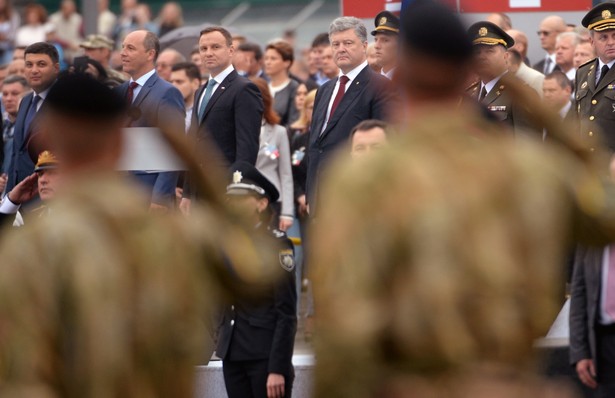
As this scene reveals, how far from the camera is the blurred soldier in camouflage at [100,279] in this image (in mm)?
4512

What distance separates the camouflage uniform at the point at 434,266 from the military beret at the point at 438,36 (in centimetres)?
22

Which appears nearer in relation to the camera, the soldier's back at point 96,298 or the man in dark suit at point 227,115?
the soldier's back at point 96,298

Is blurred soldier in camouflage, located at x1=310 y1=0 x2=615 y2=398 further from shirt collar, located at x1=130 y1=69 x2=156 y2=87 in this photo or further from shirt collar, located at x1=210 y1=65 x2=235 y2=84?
shirt collar, located at x1=130 y1=69 x2=156 y2=87

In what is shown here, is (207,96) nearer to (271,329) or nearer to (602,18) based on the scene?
(602,18)

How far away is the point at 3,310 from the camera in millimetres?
4566

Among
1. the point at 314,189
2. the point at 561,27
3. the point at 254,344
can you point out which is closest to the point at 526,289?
the point at 254,344

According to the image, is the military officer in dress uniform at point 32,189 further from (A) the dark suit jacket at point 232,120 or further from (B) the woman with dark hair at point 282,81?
(B) the woman with dark hair at point 282,81

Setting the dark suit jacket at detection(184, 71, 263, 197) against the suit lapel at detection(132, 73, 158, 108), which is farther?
the suit lapel at detection(132, 73, 158, 108)

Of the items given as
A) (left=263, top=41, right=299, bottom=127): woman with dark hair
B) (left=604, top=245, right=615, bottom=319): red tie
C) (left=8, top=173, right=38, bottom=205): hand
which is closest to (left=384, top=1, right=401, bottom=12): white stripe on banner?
(left=263, top=41, right=299, bottom=127): woman with dark hair

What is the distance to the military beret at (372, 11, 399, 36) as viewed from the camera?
450 inches

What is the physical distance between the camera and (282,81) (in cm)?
1452

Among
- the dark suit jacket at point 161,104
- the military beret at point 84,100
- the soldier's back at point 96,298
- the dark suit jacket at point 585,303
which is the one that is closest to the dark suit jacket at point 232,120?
the dark suit jacket at point 161,104

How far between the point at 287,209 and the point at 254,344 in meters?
3.63

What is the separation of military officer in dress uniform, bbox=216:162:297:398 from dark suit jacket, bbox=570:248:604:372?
1.63 meters
